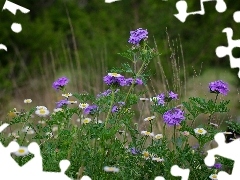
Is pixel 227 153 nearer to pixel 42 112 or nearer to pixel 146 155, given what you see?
pixel 146 155

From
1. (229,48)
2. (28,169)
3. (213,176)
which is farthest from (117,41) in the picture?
(28,169)

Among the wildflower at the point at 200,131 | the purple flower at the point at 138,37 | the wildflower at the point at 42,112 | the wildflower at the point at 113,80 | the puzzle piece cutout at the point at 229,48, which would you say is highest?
the purple flower at the point at 138,37

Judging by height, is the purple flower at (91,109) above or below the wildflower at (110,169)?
above

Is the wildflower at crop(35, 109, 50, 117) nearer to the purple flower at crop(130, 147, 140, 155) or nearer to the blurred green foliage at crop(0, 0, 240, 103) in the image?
the purple flower at crop(130, 147, 140, 155)

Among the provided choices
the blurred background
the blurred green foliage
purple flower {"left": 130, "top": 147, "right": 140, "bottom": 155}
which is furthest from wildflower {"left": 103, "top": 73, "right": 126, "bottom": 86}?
the blurred green foliage

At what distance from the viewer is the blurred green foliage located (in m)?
7.31

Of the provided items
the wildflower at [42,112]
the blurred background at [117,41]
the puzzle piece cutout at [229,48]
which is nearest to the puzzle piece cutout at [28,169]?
the wildflower at [42,112]

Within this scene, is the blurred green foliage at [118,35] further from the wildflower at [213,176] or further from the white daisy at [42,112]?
the wildflower at [213,176]

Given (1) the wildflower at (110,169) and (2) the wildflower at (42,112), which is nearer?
(1) the wildflower at (110,169)

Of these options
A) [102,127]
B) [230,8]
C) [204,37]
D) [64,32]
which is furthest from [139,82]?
[64,32]

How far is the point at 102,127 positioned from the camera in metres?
2.48

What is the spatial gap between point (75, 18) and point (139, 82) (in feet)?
25.2

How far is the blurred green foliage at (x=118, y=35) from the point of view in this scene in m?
7.31

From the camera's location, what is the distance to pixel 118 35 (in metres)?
7.69
